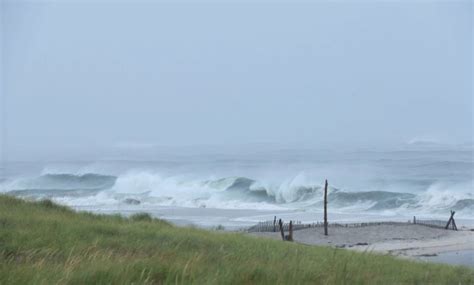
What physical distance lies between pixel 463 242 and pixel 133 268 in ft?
70.0

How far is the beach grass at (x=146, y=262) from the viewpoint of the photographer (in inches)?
193

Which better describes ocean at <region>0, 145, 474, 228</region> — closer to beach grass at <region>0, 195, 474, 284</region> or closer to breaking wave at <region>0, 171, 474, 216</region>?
breaking wave at <region>0, 171, 474, 216</region>

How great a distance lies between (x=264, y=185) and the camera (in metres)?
55.2

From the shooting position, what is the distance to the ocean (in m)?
39.0

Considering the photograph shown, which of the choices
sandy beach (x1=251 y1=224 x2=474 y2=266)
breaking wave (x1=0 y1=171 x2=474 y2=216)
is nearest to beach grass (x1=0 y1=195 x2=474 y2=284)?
sandy beach (x1=251 y1=224 x2=474 y2=266)

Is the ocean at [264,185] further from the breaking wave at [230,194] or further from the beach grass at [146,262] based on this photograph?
the beach grass at [146,262]

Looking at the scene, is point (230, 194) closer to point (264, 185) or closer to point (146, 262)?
point (264, 185)

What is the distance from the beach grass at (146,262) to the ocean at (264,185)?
43.1 ft

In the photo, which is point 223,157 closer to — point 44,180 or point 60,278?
point 44,180

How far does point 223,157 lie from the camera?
3543 inches

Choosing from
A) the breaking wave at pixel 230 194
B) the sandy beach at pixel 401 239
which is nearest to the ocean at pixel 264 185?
the breaking wave at pixel 230 194

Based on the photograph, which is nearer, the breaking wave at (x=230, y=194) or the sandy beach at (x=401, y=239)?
the sandy beach at (x=401, y=239)

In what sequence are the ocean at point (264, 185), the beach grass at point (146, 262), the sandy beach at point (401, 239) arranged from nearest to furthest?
the beach grass at point (146, 262)
the sandy beach at point (401, 239)
the ocean at point (264, 185)

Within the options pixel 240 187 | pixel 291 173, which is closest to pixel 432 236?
pixel 240 187
